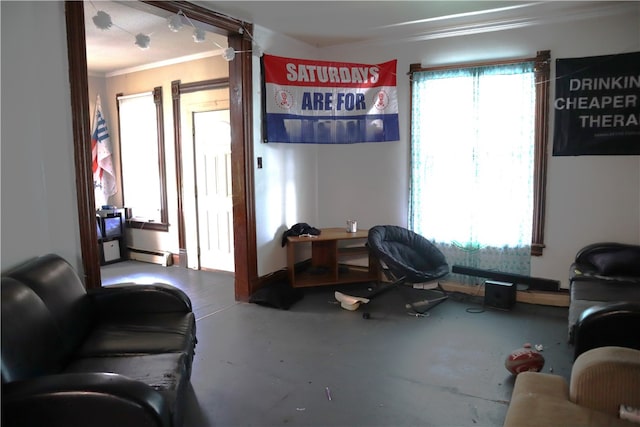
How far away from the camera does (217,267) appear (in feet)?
18.0

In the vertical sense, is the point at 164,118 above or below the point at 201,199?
above

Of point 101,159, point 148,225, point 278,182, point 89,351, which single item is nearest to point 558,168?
point 278,182

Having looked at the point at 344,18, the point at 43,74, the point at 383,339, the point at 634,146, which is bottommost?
the point at 383,339

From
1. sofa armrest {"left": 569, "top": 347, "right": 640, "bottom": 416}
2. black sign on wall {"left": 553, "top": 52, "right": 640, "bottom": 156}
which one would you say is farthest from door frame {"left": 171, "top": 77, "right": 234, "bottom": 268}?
sofa armrest {"left": 569, "top": 347, "right": 640, "bottom": 416}

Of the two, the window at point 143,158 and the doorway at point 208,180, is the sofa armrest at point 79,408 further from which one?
the window at point 143,158

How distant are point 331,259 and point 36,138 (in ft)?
10.1

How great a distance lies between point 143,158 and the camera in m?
6.00

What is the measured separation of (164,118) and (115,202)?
161 centimetres

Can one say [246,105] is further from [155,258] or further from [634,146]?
[634,146]

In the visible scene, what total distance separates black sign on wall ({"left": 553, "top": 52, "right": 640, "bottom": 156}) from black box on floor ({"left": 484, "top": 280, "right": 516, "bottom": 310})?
129 cm

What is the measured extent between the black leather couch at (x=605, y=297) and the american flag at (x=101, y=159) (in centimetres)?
570

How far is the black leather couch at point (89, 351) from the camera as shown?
1593mm

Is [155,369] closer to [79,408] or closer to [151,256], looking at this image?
[79,408]

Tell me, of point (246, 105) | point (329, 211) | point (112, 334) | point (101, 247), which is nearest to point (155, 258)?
point (101, 247)
